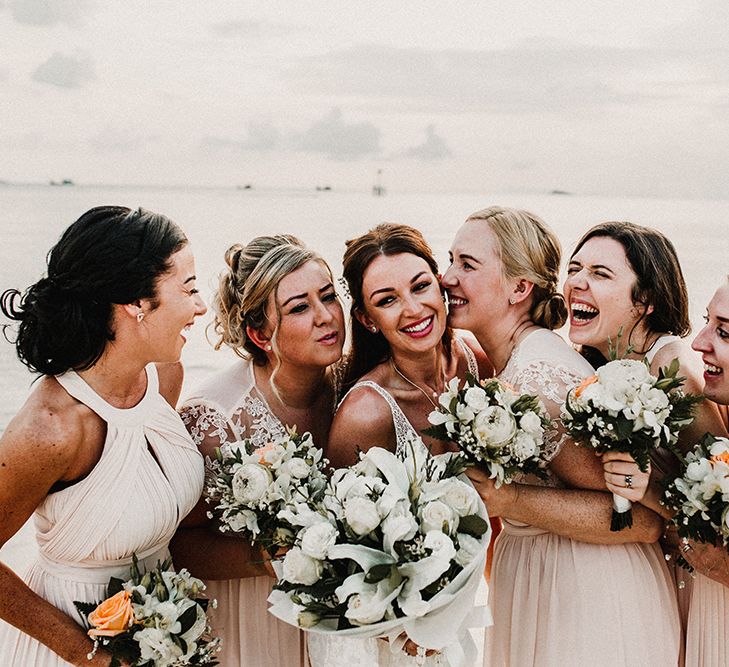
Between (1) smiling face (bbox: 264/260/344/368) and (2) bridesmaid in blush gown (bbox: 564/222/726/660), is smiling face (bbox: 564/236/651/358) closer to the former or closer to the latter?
(2) bridesmaid in blush gown (bbox: 564/222/726/660)

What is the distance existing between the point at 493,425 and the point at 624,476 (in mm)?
740

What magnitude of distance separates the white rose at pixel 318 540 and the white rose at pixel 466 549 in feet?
1.61

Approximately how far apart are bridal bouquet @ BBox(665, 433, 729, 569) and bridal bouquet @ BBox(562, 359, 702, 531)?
185mm

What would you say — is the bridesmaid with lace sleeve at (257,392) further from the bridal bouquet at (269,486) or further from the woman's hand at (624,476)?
the woman's hand at (624,476)

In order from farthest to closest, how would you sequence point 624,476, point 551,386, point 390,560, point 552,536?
point 552,536 → point 551,386 → point 624,476 → point 390,560

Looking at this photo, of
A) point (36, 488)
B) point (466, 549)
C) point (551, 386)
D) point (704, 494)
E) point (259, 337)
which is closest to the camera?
point (466, 549)

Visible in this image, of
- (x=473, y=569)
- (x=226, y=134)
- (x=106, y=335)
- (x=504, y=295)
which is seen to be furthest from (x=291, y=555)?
(x=226, y=134)

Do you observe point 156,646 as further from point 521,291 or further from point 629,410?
point 521,291

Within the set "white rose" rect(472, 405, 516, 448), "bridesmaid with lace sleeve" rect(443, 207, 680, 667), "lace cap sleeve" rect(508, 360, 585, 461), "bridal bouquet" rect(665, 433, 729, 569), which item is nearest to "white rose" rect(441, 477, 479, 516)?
"white rose" rect(472, 405, 516, 448)

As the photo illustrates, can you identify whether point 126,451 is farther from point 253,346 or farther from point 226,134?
point 226,134

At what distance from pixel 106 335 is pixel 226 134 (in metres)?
71.2

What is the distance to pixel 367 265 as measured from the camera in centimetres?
475

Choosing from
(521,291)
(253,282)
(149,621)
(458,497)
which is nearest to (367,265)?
(253,282)

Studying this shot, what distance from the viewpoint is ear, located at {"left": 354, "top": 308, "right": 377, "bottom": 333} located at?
193 inches
